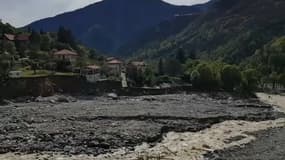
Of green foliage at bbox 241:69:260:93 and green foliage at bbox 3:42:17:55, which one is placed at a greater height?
green foliage at bbox 3:42:17:55

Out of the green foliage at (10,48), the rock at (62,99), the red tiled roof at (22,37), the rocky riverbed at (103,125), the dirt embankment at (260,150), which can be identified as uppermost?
the red tiled roof at (22,37)

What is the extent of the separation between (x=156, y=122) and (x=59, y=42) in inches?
3624

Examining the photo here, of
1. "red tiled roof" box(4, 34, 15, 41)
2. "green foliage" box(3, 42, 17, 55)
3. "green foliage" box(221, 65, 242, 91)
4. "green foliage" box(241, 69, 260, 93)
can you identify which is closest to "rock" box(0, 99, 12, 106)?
"green foliage" box(3, 42, 17, 55)

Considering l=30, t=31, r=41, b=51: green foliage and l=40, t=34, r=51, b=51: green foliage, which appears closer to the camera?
l=30, t=31, r=41, b=51: green foliage

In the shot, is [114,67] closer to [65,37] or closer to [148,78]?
[148,78]

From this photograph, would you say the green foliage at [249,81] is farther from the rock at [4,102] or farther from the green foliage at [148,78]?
the rock at [4,102]

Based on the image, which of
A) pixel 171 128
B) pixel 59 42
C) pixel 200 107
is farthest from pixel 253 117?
pixel 59 42

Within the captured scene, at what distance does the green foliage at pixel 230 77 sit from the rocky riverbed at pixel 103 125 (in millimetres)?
29843

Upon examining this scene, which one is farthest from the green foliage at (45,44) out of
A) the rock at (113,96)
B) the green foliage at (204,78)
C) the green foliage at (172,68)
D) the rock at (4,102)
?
the rock at (4,102)

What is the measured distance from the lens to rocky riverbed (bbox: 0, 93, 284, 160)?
37.2 m

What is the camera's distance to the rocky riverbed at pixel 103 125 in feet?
122

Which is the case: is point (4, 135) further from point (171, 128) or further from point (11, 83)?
point (11, 83)

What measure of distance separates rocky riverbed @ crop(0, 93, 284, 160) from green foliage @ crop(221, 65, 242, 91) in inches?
1175

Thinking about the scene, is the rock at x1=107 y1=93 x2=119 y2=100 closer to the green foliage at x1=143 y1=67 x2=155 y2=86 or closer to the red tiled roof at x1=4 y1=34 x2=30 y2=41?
the green foliage at x1=143 y1=67 x2=155 y2=86
